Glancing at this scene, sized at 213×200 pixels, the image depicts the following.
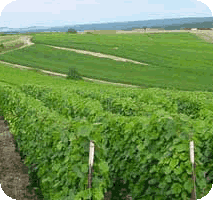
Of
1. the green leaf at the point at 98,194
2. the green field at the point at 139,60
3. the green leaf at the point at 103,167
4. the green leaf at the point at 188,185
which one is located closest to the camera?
the green leaf at the point at 98,194

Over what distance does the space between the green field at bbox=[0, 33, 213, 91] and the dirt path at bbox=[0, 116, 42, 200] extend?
89.5ft

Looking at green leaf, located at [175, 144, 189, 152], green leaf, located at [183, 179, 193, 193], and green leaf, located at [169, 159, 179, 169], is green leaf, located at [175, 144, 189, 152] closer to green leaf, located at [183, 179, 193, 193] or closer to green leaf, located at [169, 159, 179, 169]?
green leaf, located at [169, 159, 179, 169]

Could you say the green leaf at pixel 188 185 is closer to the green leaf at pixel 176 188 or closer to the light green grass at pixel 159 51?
the green leaf at pixel 176 188

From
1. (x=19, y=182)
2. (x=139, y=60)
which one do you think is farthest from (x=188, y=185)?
(x=139, y=60)

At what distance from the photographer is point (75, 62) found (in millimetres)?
55438

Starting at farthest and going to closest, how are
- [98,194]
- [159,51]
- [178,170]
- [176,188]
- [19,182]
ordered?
[159,51] < [19,182] < [176,188] < [178,170] < [98,194]

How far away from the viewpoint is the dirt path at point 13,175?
8.72 m

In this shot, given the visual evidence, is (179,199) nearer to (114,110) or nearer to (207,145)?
(207,145)

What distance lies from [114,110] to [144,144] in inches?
199

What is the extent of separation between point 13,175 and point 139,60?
147 ft

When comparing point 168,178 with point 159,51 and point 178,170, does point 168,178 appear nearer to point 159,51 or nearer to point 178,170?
point 178,170

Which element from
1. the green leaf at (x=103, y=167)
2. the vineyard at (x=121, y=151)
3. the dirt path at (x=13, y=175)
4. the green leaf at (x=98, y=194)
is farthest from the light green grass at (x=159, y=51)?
the green leaf at (x=98, y=194)

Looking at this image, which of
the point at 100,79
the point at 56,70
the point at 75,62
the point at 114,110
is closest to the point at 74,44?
A: the point at 75,62

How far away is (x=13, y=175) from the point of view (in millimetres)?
9688
